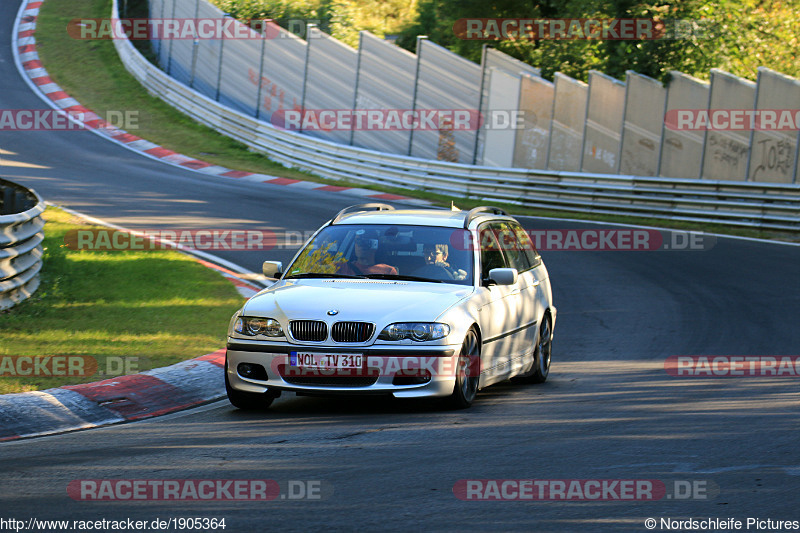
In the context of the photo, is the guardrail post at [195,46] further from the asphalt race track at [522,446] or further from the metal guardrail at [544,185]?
the asphalt race track at [522,446]

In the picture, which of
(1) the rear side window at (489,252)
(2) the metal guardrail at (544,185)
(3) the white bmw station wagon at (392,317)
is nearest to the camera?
(3) the white bmw station wagon at (392,317)

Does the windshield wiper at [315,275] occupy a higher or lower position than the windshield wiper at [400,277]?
lower

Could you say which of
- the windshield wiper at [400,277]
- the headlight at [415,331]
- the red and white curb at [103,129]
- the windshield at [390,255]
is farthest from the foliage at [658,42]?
the headlight at [415,331]

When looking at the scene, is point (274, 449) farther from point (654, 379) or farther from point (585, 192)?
point (585, 192)

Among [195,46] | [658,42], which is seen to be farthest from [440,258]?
[195,46]

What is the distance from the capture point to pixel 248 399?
8.16 m

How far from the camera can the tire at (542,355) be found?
977 centimetres

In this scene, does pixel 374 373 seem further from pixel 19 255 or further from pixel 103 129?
pixel 103 129

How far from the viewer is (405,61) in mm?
29250

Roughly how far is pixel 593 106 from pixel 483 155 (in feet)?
11.4

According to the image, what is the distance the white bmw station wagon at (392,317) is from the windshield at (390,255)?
12 millimetres

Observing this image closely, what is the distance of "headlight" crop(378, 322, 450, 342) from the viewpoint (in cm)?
779

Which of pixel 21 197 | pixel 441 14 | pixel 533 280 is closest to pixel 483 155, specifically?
pixel 441 14

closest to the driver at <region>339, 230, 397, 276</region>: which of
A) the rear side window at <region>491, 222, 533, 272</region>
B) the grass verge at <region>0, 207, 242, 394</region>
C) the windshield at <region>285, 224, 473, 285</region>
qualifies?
the windshield at <region>285, 224, 473, 285</region>
